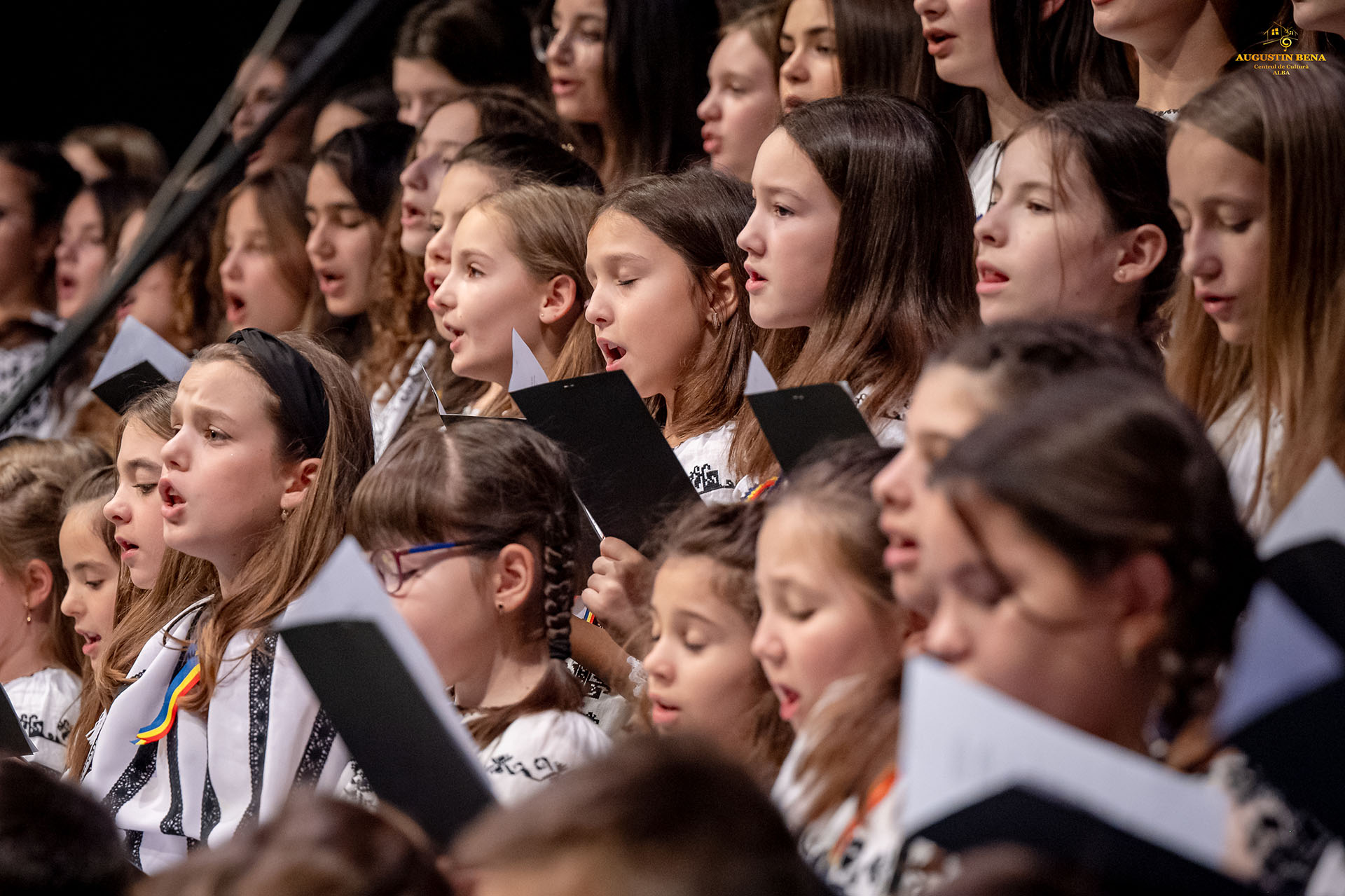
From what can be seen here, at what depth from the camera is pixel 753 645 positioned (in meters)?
1.43

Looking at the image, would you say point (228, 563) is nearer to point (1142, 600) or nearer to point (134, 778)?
point (134, 778)

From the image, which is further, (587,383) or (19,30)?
(19,30)

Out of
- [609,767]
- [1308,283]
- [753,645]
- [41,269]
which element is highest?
[609,767]

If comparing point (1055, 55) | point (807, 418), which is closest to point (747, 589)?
point (807, 418)

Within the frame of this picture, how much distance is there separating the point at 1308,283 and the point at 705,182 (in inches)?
42.6

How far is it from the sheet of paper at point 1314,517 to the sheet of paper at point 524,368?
967 mm

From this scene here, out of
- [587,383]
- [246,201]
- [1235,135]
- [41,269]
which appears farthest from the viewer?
[41,269]

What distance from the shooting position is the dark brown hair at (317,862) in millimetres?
1063

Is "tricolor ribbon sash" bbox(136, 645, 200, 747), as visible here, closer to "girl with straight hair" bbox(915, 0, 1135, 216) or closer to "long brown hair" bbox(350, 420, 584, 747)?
"long brown hair" bbox(350, 420, 584, 747)

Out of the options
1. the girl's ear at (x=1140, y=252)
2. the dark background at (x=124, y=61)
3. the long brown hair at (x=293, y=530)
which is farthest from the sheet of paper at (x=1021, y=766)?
the dark background at (x=124, y=61)

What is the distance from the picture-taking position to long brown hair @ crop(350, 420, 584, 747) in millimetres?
1854

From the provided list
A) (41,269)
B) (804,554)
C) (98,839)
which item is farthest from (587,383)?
(41,269)

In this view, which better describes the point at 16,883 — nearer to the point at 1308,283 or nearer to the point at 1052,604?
the point at 1052,604

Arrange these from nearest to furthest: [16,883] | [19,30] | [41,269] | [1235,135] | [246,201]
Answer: [16,883], [1235,135], [246,201], [41,269], [19,30]
